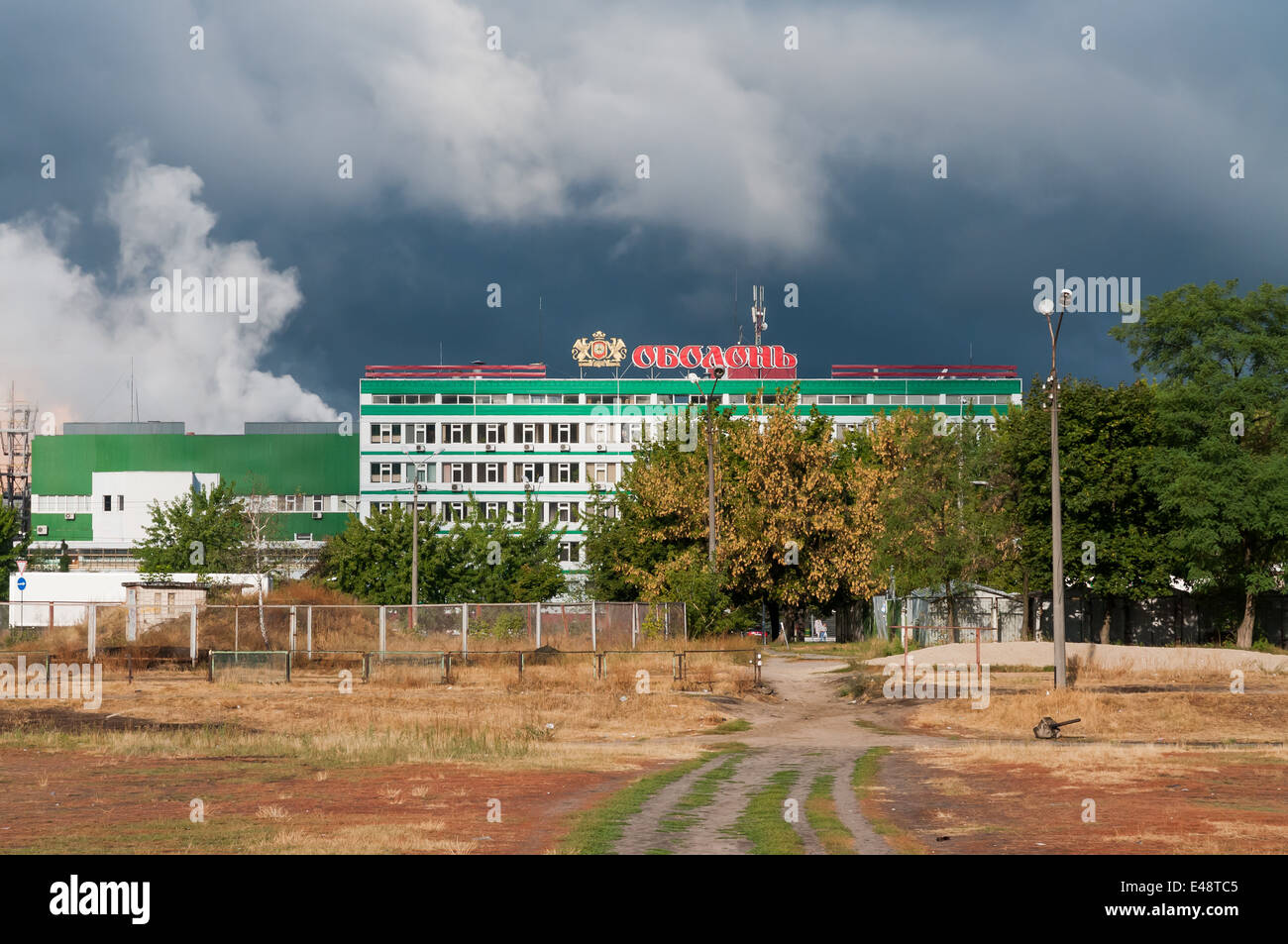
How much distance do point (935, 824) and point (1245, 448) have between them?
1578 inches

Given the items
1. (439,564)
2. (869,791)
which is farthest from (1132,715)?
(439,564)

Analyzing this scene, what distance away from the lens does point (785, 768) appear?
2264 centimetres

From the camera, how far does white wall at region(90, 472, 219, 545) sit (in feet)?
347

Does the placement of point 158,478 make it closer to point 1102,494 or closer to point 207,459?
point 207,459

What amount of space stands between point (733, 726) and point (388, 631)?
56.3 ft

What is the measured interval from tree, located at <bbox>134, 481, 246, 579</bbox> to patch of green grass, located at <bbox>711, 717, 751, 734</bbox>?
55797mm

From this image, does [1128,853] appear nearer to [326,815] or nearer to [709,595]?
[326,815]

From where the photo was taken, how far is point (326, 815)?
15906 mm

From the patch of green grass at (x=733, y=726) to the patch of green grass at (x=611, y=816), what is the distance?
7.44m

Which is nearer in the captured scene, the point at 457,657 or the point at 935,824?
the point at 935,824

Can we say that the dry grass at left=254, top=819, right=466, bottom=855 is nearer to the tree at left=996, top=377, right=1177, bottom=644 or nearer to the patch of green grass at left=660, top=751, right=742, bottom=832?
the patch of green grass at left=660, top=751, right=742, bottom=832

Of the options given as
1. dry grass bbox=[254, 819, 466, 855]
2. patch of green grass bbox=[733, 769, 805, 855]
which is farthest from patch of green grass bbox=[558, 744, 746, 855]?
patch of green grass bbox=[733, 769, 805, 855]

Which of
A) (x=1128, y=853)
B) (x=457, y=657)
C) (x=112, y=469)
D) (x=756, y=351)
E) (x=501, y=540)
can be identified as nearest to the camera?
(x=1128, y=853)
